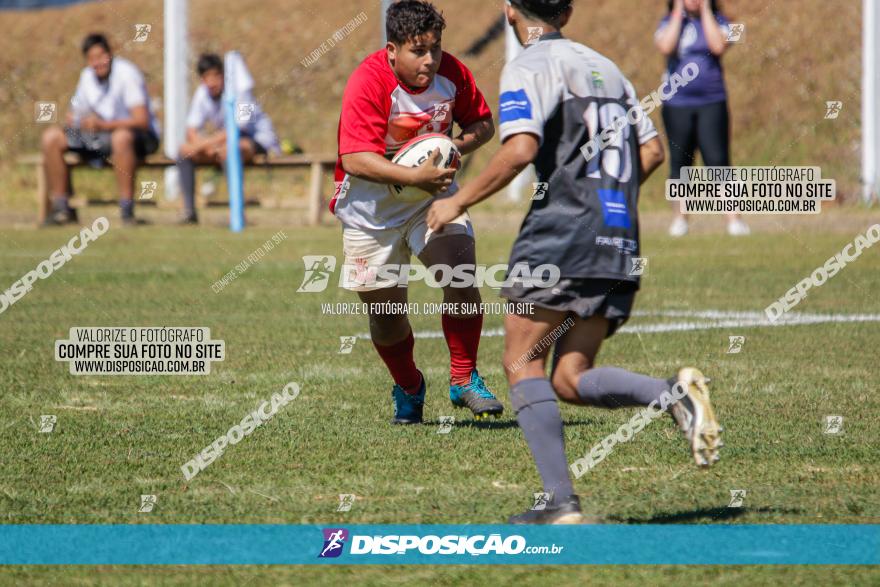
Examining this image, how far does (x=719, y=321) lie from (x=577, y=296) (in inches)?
203

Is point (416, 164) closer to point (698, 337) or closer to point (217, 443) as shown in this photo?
point (217, 443)

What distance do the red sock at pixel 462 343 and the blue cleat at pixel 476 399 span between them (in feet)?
0.12

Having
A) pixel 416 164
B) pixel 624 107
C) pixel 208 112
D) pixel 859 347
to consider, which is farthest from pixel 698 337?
pixel 208 112

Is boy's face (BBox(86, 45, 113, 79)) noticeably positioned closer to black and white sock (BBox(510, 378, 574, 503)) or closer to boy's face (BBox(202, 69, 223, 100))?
boy's face (BBox(202, 69, 223, 100))

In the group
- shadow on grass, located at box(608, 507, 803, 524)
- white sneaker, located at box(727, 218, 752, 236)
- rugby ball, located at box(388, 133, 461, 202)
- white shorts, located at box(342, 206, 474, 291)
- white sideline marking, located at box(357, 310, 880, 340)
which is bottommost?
white sneaker, located at box(727, 218, 752, 236)

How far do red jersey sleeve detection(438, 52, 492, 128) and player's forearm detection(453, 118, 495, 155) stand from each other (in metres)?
0.03

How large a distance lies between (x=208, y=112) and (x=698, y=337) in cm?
993

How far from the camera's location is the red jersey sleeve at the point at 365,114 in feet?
19.5

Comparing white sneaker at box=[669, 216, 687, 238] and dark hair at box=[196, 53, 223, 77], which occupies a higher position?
dark hair at box=[196, 53, 223, 77]

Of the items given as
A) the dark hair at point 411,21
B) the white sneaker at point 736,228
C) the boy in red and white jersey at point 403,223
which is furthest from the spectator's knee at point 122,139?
the dark hair at point 411,21

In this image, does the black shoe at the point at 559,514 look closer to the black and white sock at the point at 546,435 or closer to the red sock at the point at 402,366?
the black and white sock at the point at 546,435

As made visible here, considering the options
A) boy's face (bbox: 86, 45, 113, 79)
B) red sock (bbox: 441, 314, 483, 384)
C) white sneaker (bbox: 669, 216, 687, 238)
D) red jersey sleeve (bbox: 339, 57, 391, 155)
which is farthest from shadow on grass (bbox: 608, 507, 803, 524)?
boy's face (bbox: 86, 45, 113, 79)

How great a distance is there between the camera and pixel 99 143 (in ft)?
54.7

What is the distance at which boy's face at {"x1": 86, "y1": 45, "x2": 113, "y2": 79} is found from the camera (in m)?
16.2
